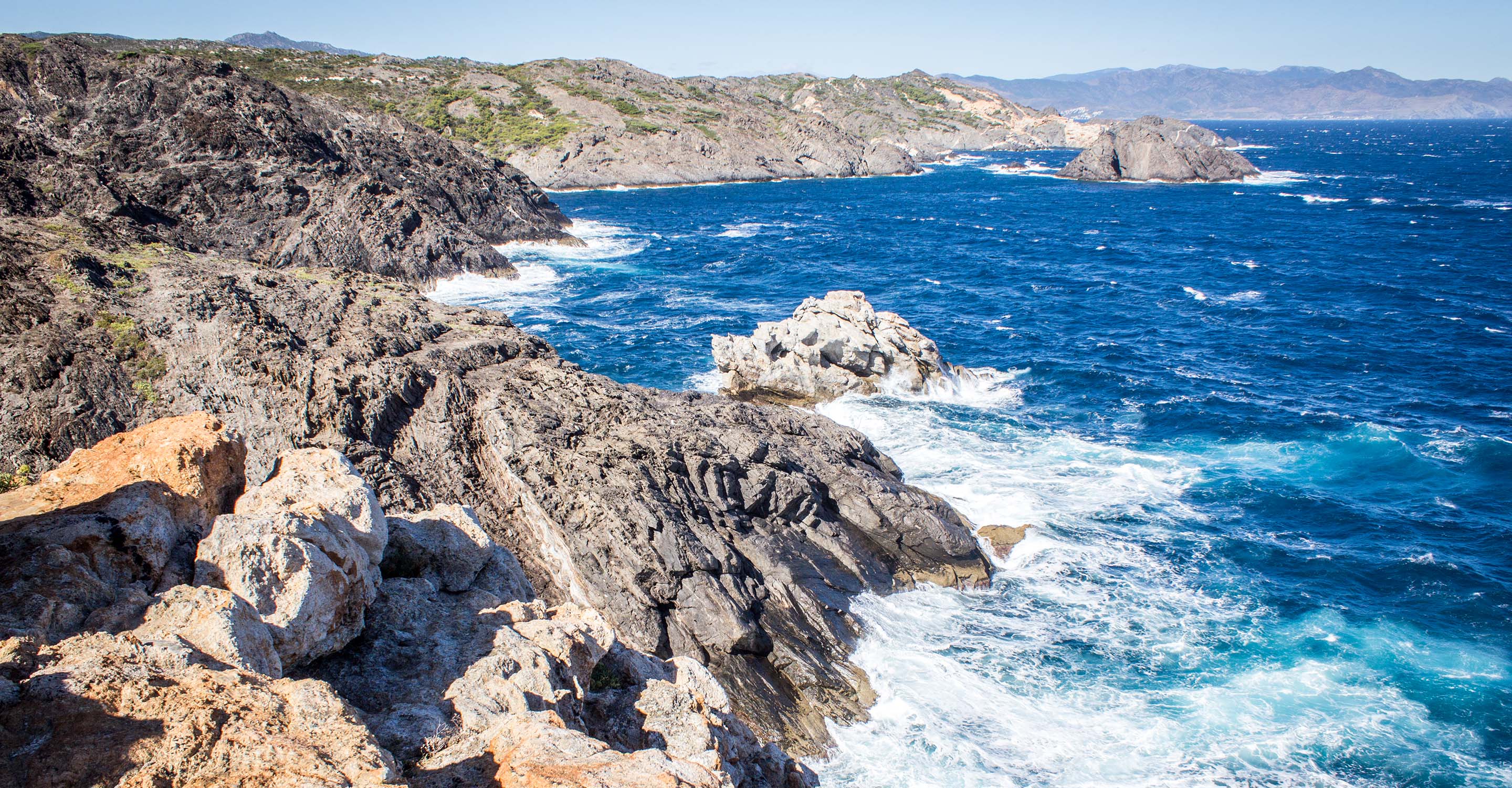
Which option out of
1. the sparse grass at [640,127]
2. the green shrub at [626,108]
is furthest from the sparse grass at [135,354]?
the green shrub at [626,108]

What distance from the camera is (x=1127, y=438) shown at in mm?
38344

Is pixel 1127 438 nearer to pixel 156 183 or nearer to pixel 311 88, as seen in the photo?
pixel 156 183

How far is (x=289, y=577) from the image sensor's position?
10.4 m

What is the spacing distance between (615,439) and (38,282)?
59.5 ft

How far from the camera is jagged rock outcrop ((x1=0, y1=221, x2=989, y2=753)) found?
801 inches

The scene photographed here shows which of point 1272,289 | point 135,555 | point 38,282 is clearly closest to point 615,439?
point 135,555

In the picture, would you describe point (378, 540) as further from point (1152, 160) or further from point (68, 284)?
point (1152, 160)

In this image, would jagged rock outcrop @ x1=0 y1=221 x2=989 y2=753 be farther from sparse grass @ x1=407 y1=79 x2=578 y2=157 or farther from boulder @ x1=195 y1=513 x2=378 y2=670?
sparse grass @ x1=407 y1=79 x2=578 y2=157

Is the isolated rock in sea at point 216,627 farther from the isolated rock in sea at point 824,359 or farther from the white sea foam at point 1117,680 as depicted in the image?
the isolated rock in sea at point 824,359

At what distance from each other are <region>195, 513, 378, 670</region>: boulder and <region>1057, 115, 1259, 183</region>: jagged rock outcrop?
165265mm

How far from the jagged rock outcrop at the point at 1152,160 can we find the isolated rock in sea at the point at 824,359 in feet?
429

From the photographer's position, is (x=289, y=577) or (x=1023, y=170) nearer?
(x=289, y=577)

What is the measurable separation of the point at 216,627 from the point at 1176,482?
3466 cm

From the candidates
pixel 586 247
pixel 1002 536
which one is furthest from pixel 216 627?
pixel 586 247
